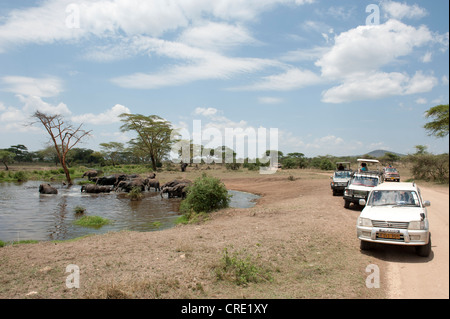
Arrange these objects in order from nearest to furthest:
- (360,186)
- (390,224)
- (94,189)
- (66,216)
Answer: (390,224), (360,186), (66,216), (94,189)

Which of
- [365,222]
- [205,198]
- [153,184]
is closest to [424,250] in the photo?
[365,222]

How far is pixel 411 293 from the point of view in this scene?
16.8 feet

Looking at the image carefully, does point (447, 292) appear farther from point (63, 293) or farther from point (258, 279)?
point (63, 293)

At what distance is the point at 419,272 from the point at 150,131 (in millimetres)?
50711

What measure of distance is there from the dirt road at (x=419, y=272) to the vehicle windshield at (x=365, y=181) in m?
5.33

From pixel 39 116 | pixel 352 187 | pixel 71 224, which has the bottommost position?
pixel 71 224

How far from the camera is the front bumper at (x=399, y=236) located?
664 centimetres

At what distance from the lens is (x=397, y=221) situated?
6.92m

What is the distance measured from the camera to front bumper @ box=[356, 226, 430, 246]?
6.64 meters

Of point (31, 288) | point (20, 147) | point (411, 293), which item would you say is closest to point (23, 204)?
point (31, 288)

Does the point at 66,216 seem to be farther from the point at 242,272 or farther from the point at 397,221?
the point at 397,221

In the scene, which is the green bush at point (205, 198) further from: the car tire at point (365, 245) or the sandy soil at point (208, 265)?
the car tire at point (365, 245)

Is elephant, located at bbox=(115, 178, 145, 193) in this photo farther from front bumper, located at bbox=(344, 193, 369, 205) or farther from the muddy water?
front bumper, located at bbox=(344, 193, 369, 205)
